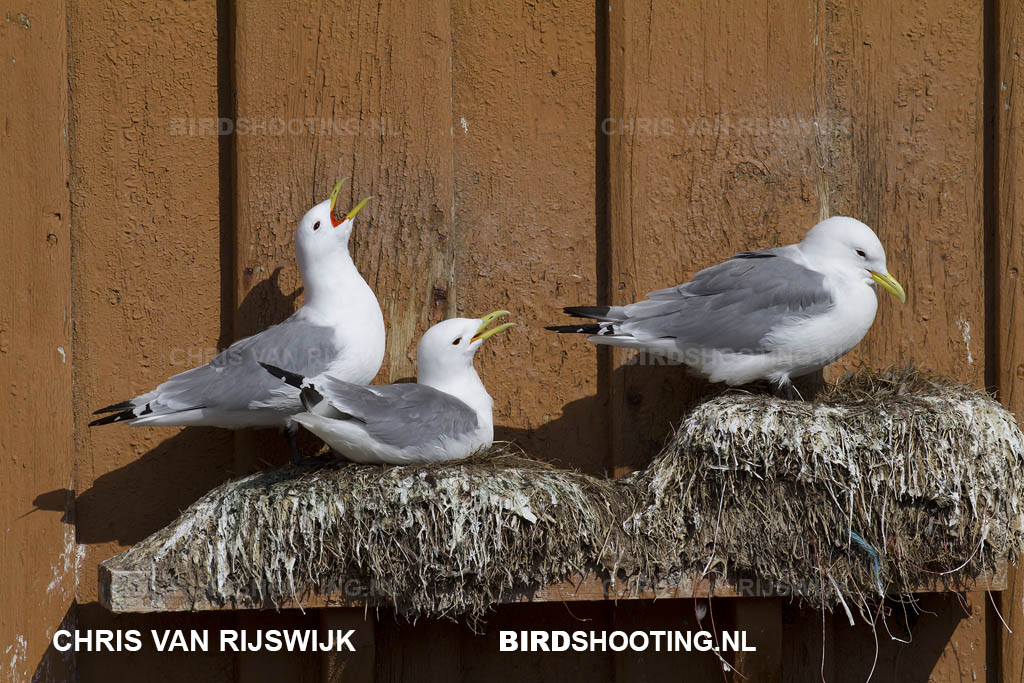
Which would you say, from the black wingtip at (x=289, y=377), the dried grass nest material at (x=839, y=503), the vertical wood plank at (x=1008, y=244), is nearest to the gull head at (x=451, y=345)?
the black wingtip at (x=289, y=377)

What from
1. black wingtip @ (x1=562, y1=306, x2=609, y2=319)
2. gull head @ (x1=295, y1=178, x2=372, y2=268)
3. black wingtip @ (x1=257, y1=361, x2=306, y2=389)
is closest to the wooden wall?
gull head @ (x1=295, y1=178, x2=372, y2=268)

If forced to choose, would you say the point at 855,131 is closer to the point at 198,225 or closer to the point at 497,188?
the point at 497,188

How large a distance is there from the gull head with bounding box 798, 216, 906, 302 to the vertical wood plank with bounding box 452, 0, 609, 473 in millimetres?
720

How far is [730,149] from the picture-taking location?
3.30 metres

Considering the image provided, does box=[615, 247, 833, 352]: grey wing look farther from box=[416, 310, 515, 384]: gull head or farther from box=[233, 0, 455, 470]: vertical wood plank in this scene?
box=[233, 0, 455, 470]: vertical wood plank

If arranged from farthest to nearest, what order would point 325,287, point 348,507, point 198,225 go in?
1. point 198,225
2. point 325,287
3. point 348,507

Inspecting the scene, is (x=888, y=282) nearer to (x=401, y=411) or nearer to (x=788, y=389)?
(x=788, y=389)

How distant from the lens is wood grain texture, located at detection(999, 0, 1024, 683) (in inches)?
129

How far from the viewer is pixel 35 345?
3.04m

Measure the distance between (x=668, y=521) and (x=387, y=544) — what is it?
0.76 m

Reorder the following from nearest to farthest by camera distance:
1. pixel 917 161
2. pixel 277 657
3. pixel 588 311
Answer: pixel 588 311 < pixel 277 657 < pixel 917 161

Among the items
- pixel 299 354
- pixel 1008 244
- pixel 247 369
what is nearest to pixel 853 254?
pixel 1008 244

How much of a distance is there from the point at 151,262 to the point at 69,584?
101cm

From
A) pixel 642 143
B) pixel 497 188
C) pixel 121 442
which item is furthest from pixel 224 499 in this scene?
pixel 642 143
